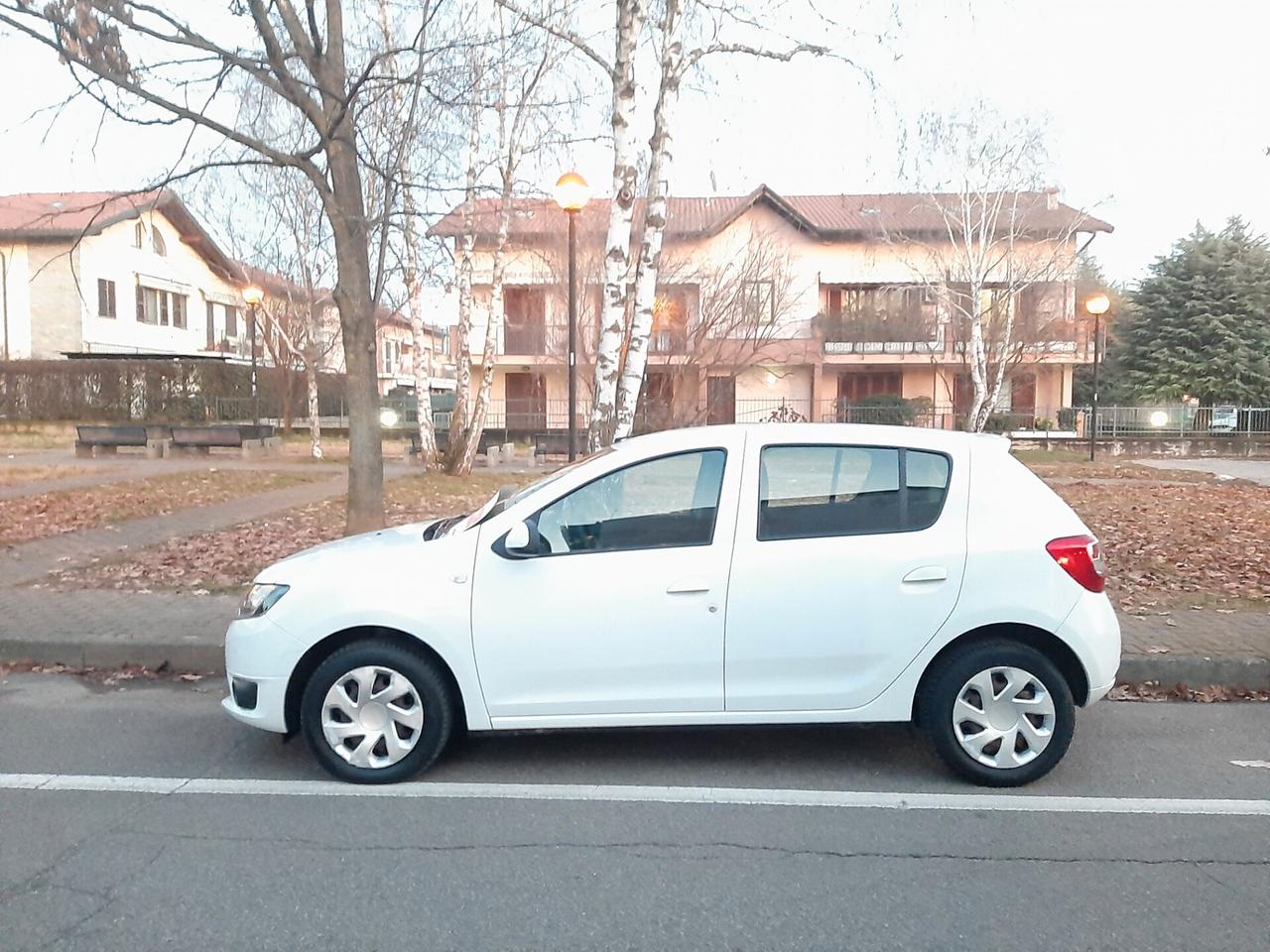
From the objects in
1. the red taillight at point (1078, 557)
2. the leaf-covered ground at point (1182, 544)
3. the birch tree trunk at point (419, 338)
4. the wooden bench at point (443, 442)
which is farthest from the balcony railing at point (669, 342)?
the red taillight at point (1078, 557)

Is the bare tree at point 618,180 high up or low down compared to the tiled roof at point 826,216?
down

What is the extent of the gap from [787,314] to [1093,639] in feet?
96.3

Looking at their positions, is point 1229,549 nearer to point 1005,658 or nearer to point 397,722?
point 1005,658

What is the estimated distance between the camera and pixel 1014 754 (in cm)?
454

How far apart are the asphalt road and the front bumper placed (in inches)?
12.4

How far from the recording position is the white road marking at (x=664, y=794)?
436 cm

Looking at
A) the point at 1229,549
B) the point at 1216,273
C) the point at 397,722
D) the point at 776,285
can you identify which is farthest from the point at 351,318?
the point at 1216,273

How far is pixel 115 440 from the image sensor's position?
25.9 meters

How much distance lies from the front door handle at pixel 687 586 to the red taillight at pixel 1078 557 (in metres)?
1.56

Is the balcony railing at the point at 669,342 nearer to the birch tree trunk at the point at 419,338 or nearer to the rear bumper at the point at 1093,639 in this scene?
the birch tree trunk at the point at 419,338

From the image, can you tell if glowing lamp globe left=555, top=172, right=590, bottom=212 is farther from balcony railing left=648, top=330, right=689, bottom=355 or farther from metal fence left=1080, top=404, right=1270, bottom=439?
metal fence left=1080, top=404, right=1270, bottom=439

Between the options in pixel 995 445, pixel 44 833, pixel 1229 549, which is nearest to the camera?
pixel 44 833

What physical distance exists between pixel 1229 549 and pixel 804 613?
8.10 metres

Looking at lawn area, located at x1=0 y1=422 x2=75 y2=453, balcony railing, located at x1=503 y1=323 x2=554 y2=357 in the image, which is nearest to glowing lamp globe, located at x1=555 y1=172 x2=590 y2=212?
balcony railing, located at x1=503 y1=323 x2=554 y2=357
